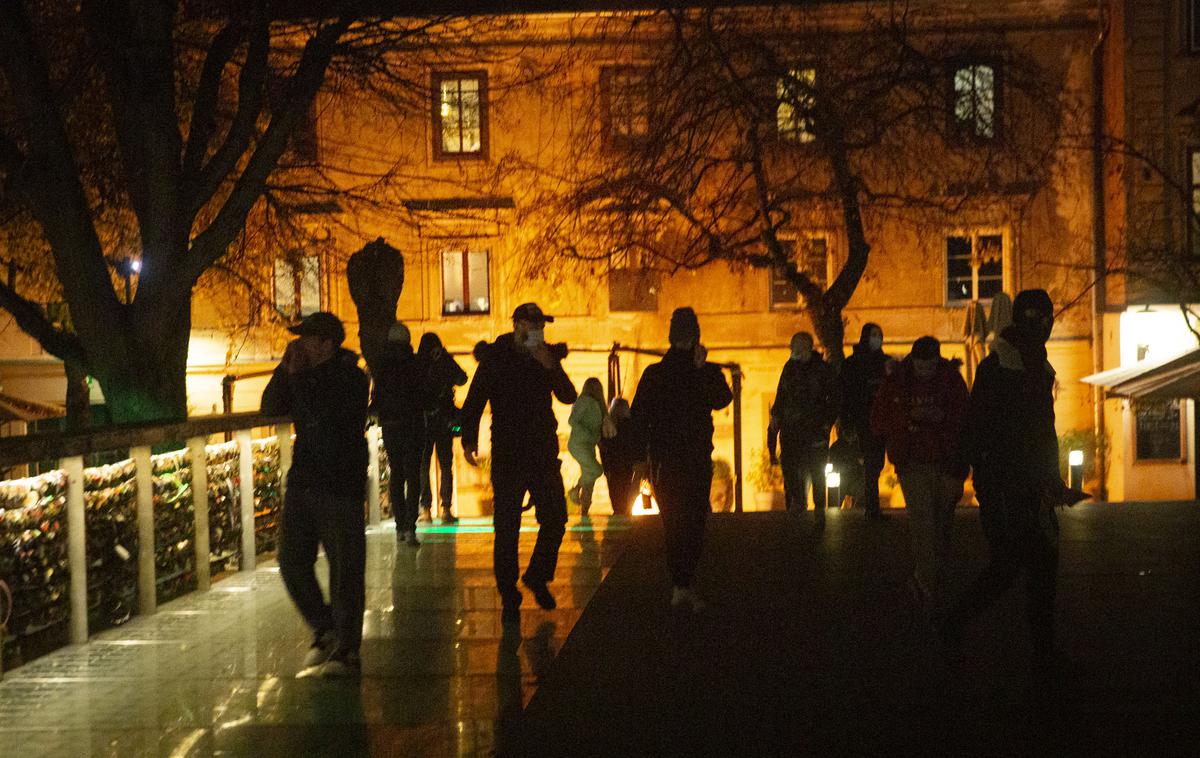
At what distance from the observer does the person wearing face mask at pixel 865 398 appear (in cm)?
1455

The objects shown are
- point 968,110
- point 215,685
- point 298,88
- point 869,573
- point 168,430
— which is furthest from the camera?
point 968,110

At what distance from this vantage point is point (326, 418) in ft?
26.4

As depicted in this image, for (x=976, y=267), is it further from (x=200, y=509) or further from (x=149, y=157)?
(x=200, y=509)

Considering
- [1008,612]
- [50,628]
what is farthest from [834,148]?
[50,628]

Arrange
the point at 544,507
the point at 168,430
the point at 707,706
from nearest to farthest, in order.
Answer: the point at 707,706
the point at 544,507
the point at 168,430

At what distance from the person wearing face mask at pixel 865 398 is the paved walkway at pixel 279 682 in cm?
408

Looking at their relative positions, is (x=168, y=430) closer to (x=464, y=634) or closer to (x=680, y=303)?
(x=464, y=634)

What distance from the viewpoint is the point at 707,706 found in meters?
7.20

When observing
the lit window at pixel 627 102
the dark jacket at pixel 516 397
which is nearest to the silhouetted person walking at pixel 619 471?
the lit window at pixel 627 102

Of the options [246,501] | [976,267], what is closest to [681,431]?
[246,501]

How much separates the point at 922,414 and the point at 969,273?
23.4m

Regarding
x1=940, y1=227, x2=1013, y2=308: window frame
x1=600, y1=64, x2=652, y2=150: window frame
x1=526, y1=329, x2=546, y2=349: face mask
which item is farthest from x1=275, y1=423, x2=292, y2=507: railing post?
x1=940, y1=227, x2=1013, y2=308: window frame

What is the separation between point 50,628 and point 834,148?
47.8ft

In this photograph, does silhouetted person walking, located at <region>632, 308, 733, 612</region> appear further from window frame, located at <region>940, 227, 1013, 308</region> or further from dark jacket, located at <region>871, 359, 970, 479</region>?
window frame, located at <region>940, 227, 1013, 308</region>
